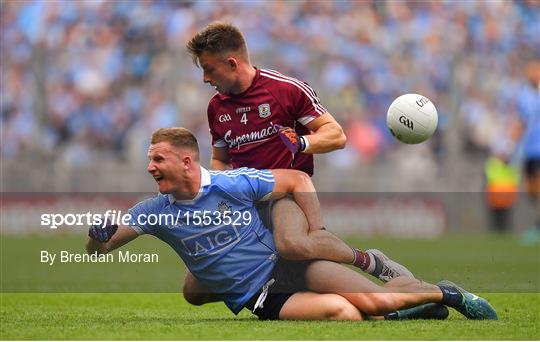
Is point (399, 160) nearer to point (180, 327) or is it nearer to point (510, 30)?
point (510, 30)

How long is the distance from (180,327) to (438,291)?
5.40 feet

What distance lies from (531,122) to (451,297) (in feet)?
35.9

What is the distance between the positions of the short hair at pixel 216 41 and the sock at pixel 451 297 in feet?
6.76

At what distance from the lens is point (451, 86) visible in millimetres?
18281

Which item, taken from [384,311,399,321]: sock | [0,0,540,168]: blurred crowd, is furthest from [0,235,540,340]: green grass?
[0,0,540,168]: blurred crowd

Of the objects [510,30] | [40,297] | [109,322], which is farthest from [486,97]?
[109,322]

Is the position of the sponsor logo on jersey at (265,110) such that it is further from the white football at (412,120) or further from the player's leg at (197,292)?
the player's leg at (197,292)

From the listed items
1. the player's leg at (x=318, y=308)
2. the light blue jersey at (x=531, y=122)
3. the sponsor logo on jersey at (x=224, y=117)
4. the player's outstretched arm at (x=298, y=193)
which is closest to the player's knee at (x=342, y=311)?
the player's leg at (x=318, y=308)

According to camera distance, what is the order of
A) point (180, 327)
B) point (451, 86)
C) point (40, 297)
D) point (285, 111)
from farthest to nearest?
point (451, 86), point (40, 297), point (285, 111), point (180, 327)

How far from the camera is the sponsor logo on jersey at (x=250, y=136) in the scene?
24.5 ft

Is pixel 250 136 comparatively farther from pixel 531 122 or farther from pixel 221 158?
pixel 531 122

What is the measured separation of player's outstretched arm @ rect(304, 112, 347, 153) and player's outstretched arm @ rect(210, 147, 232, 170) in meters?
0.71

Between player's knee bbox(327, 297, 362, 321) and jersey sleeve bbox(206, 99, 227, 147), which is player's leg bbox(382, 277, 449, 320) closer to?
player's knee bbox(327, 297, 362, 321)

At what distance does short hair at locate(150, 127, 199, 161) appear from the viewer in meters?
6.66
